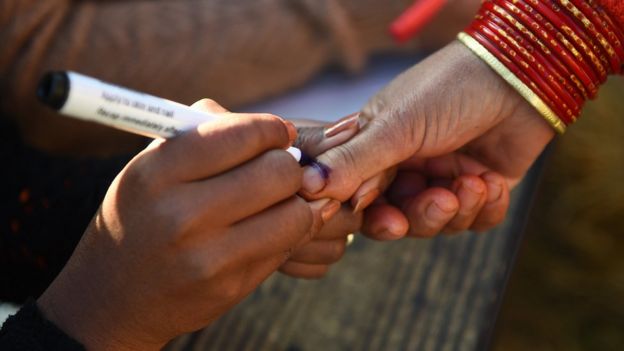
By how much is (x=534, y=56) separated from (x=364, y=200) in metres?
0.20

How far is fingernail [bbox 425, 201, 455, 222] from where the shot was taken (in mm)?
738

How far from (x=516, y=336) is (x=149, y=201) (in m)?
0.81

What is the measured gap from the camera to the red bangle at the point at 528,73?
0.69m

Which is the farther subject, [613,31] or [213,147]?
[613,31]

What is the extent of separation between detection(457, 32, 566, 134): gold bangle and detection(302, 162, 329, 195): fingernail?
0.19 metres

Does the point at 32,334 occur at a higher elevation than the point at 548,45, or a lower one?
lower

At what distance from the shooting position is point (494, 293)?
858mm

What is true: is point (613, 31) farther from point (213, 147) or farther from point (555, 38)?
point (213, 147)

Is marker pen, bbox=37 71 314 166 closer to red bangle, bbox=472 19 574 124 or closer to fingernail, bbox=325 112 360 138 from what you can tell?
fingernail, bbox=325 112 360 138

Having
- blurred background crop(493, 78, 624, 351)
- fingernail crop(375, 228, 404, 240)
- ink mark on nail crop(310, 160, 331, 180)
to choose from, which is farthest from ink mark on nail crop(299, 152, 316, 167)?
blurred background crop(493, 78, 624, 351)

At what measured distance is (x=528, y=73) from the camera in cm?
69

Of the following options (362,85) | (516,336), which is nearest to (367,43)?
(362,85)

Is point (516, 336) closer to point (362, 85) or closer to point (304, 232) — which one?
point (362, 85)

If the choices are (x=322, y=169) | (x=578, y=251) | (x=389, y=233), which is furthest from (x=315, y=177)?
(x=578, y=251)
